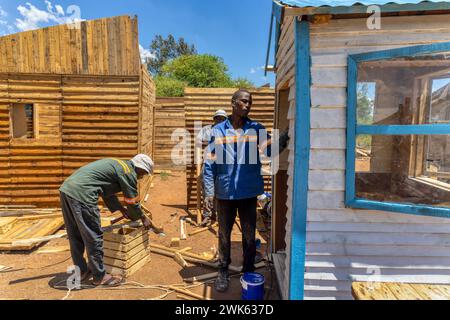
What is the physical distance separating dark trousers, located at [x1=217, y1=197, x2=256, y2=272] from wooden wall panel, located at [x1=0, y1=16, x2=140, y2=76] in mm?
5361

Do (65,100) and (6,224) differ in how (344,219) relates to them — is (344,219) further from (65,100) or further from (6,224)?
(65,100)

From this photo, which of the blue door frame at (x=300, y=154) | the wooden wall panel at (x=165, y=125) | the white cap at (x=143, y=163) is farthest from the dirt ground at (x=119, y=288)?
the wooden wall panel at (x=165, y=125)

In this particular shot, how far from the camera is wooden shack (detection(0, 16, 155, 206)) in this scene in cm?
781

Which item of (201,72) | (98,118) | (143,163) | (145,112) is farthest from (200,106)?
(201,72)

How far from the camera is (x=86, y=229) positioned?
4270 mm

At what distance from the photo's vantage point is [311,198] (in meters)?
3.15

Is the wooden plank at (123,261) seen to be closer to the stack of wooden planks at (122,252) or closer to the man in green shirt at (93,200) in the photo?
the stack of wooden planks at (122,252)

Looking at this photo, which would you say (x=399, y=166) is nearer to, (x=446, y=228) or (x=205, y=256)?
(x=446, y=228)

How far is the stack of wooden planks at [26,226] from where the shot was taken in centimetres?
571

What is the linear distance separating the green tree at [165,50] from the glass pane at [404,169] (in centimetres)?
4964

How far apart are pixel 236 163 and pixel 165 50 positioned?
5062cm

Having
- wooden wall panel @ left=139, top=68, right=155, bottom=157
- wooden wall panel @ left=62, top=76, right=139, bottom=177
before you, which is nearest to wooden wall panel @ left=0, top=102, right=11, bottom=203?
wooden wall panel @ left=62, top=76, right=139, bottom=177

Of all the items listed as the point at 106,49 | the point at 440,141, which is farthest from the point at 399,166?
the point at 106,49

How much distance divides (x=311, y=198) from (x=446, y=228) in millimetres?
1385
